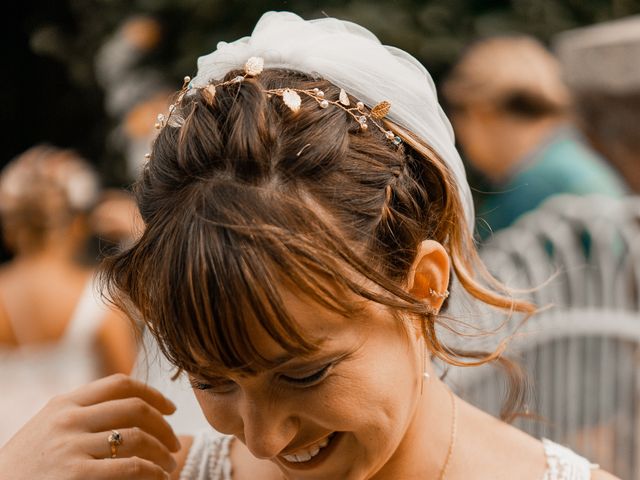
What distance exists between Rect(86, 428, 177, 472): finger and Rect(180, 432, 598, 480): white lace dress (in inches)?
5.8

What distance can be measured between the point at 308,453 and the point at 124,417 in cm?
40

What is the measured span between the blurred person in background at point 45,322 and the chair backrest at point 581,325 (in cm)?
168

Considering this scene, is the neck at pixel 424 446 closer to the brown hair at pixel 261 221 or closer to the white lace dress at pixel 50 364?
the brown hair at pixel 261 221

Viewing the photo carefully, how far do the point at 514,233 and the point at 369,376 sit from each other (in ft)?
10.2

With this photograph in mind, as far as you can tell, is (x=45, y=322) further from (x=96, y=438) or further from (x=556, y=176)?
(x=96, y=438)

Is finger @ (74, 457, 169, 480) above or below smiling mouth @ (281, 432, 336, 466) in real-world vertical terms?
below

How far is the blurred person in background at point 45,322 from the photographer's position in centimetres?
479

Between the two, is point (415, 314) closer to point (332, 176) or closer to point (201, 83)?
point (332, 176)

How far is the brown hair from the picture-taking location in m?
1.53

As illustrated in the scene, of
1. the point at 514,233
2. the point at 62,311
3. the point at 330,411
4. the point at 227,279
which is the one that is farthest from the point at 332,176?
the point at 62,311

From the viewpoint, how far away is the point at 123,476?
6.07 feet

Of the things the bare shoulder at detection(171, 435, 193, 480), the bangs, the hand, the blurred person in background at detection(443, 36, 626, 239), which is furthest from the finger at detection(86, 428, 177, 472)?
the blurred person in background at detection(443, 36, 626, 239)

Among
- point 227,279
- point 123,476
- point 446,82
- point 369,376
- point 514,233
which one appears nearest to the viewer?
point 227,279

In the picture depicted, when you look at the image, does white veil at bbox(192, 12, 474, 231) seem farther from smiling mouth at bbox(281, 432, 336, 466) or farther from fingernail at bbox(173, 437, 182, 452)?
fingernail at bbox(173, 437, 182, 452)
